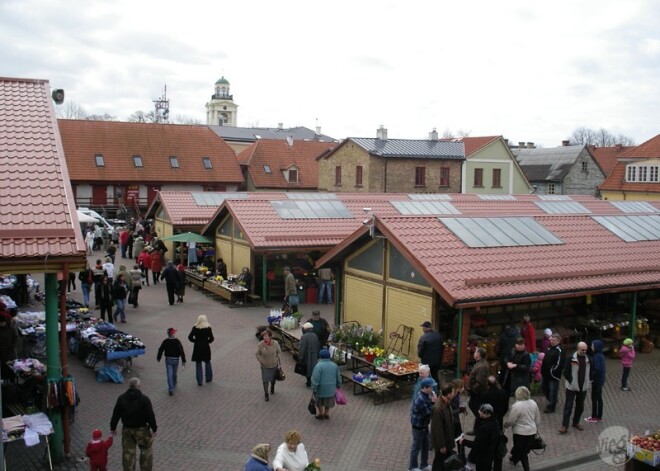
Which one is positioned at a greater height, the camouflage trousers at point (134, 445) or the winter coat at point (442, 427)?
the winter coat at point (442, 427)

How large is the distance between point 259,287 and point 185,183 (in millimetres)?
28911

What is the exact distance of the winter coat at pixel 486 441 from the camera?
929 centimetres

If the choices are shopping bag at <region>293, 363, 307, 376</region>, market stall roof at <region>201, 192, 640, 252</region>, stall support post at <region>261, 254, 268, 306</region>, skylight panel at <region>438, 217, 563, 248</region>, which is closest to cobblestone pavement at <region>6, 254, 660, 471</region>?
shopping bag at <region>293, 363, 307, 376</region>

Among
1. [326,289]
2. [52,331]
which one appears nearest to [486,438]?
[52,331]

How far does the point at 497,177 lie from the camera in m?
51.4

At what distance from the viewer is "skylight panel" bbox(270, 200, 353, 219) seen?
2572cm

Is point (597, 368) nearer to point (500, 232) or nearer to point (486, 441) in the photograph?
point (486, 441)

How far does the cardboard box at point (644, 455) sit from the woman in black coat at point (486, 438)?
2.07 meters

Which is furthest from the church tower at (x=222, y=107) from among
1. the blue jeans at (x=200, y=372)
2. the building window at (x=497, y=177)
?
the blue jeans at (x=200, y=372)

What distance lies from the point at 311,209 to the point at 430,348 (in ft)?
46.5

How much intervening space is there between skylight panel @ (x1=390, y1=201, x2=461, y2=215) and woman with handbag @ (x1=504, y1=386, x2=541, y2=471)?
56.1 ft

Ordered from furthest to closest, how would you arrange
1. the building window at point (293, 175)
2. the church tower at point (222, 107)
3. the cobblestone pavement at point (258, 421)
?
the church tower at point (222, 107) → the building window at point (293, 175) → the cobblestone pavement at point (258, 421)

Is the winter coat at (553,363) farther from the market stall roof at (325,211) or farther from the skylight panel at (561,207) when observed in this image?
the skylight panel at (561,207)

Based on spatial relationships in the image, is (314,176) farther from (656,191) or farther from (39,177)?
(39,177)
